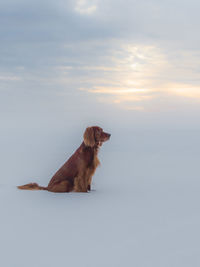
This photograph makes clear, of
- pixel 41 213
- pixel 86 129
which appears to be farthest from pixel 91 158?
pixel 41 213

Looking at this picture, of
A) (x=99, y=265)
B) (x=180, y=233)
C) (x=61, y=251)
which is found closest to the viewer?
(x=99, y=265)

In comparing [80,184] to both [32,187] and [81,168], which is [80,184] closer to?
[81,168]

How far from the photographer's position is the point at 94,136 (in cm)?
712

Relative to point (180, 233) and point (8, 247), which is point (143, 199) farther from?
point (8, 247)

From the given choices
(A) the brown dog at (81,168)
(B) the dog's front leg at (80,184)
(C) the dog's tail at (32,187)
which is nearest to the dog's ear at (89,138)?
(A) the brown dog at (81,168)

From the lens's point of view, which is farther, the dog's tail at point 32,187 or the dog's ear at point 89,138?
the dog's tail at point 32,187

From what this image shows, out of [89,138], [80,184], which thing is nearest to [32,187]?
[80,184]

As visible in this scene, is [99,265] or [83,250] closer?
[99,265]

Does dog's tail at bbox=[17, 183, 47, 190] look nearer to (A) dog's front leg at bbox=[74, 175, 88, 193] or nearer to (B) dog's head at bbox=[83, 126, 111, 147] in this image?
(A) dog's front leg at bbox=[74, 175, 88, 193]

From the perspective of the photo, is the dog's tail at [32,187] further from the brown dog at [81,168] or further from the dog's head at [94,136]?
the dog's head at [94,136]

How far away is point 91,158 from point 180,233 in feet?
9.82

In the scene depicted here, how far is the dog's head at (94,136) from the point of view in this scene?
7.07 m

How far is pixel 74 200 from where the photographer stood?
21.1 feet

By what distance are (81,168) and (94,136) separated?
2.43 ft
